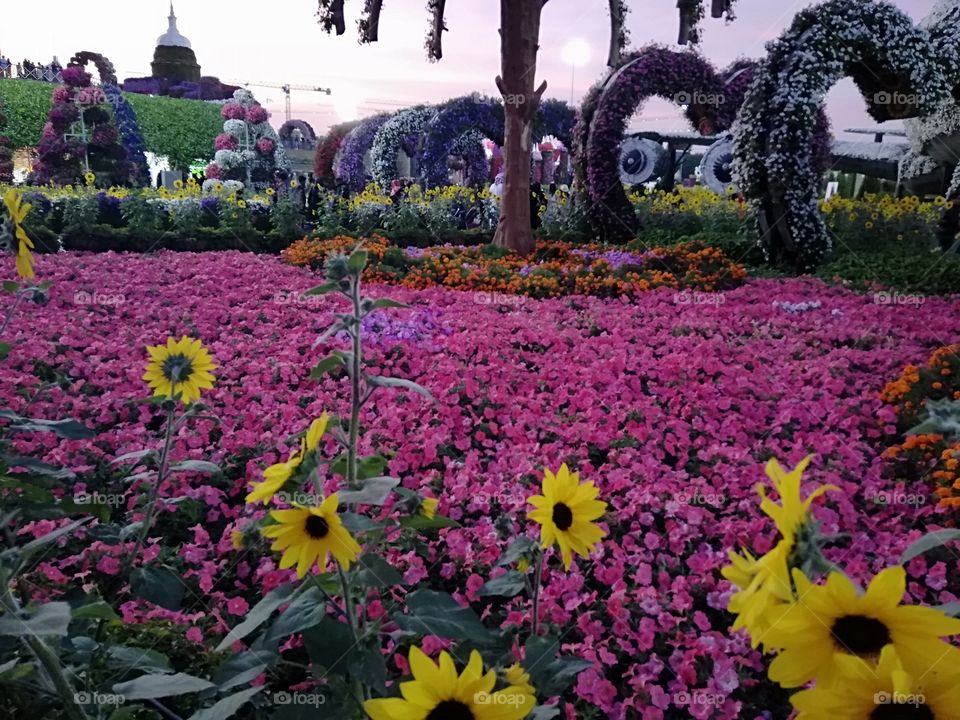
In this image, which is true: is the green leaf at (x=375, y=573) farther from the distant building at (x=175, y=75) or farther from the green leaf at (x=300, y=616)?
the distant building at (x=175, y=75)

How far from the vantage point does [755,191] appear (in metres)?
9.27

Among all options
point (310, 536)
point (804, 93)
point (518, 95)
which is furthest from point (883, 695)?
point (804, 93)

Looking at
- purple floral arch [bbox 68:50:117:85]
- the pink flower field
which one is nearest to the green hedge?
purple floral arch [bbox 68:50:117:85]

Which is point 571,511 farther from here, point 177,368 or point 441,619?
point 177,368

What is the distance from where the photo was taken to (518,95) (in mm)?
9250

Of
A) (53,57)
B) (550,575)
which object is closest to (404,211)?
(550,575)

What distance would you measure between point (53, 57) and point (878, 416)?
127 ft

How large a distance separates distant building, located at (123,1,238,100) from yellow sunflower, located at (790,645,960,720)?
55.1 m

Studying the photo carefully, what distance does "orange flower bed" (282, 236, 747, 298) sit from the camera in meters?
7.72

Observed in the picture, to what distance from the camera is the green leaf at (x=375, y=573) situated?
4.27ft

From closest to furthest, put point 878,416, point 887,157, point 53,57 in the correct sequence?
point 878,416
point 887,157
point 53,57

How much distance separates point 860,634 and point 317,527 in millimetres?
852

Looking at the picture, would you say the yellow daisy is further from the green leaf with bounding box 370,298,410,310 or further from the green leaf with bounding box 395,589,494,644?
the green leaf with bounding box 370,298,410,310

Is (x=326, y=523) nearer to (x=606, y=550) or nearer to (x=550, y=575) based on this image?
(x=550, y=575)
